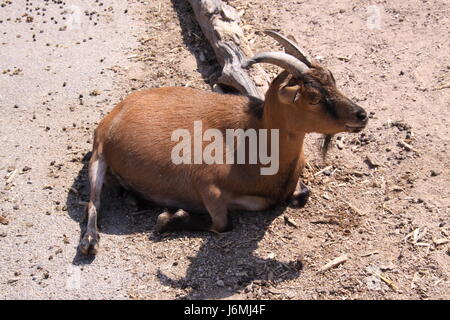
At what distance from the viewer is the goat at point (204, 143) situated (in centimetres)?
480

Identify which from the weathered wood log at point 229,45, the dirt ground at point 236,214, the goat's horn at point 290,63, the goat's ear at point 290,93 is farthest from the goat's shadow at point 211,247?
the weathered wood log at point 229,45

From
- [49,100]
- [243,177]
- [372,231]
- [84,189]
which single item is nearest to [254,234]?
[243,177]

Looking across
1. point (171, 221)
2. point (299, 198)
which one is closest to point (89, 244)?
point (171, 221)

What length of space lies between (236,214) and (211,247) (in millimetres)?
485

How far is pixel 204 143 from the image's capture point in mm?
5469

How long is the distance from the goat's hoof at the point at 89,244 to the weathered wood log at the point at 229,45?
2325mm

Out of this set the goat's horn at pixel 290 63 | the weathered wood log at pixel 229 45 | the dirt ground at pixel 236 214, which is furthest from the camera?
the weathered wood log at pixel 229 45

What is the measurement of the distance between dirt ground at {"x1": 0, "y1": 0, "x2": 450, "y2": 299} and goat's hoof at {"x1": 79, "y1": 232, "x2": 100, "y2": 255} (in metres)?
0.08

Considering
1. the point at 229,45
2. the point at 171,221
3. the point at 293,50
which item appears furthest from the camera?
the point at 229,45

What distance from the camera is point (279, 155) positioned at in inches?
208

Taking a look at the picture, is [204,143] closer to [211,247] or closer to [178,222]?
[178,222]

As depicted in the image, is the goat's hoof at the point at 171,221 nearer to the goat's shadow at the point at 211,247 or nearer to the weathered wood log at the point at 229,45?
the goat's shadow at the point at 211,247

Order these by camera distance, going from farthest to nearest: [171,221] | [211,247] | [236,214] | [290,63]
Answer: [236,214] < [171,221] < [211,247] < [290,63]
